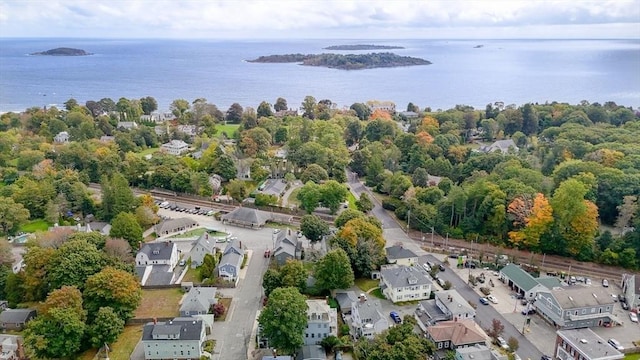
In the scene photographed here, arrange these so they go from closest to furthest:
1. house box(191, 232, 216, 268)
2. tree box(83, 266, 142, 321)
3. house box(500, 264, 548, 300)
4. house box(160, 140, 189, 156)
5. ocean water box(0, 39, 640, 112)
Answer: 1. tree box(83, 266, 142, 321)
2. house box(500, 264, 548, 300)
3. house box(191, 232, 216, 268)
4. house box(160, 140, 189, 156)
5. ocean water box(0, 39, 640, 112)

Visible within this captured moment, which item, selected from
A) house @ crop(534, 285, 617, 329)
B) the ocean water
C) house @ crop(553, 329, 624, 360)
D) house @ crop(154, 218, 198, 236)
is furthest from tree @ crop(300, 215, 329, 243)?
the ocean water

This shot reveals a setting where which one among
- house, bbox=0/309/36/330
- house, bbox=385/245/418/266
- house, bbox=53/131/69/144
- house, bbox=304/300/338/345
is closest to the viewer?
house, bbox=304/300/338/345

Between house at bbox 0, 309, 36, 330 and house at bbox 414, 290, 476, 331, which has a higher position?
house at bbox 414, 290, 476, 331

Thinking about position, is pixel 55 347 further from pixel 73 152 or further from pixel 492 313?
pixel 73 152

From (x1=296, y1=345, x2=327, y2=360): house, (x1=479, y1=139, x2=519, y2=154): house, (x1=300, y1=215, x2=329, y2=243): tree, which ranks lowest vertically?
(x1=296, y1=345, x2=327, y2=360): house

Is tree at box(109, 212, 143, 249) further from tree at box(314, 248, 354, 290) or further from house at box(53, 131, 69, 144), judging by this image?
house at box(53, 131, 69, 144)

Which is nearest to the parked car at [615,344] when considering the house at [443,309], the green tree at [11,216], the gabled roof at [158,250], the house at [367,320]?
the house at [443,309]
